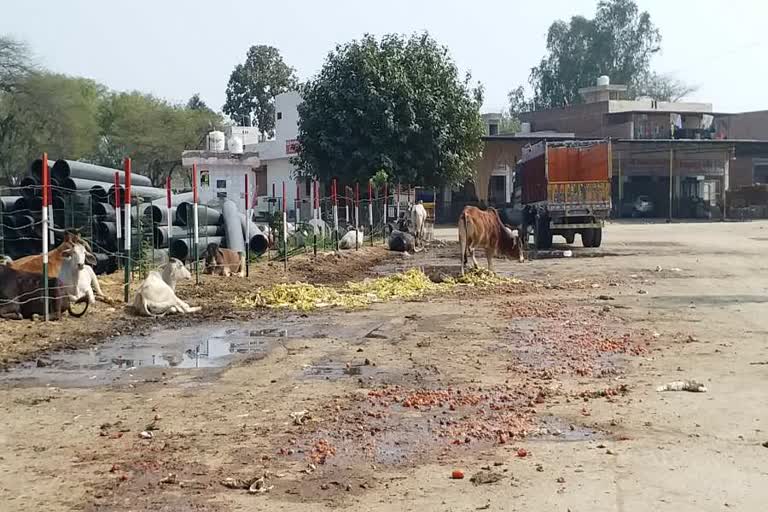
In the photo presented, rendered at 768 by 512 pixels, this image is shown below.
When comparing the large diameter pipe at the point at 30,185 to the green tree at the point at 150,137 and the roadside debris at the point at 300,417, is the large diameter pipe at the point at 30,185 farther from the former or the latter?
the green tree at the point at 150,137

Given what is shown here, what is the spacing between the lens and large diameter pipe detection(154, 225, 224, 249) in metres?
19.2

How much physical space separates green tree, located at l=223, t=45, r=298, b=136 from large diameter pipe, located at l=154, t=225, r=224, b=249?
196 ft

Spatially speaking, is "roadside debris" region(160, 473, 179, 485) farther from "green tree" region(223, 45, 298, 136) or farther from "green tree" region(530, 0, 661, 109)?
"green tree" region(530, 0, 661, 109)

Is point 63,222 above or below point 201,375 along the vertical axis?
above

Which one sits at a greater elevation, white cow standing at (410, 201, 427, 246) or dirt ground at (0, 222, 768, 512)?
white cow standing at (410, 201, 427, 246)

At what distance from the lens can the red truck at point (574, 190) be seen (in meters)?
27.8

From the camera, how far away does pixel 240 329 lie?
41.0 ft

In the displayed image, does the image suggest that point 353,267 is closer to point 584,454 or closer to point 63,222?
point 63,222

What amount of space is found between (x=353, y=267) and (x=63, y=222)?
23.5ft

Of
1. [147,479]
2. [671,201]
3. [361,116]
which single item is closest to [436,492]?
[147,479]

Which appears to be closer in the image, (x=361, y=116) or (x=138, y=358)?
(x=138, y=358)

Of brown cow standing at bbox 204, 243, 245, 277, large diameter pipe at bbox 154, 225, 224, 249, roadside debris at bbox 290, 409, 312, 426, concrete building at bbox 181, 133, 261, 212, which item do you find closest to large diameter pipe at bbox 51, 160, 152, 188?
large diameter pipe at bbox 154, 225, 224, 249

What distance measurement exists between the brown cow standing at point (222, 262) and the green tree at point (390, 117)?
20095mm

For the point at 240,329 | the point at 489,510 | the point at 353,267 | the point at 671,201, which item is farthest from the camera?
the point at 671,201
